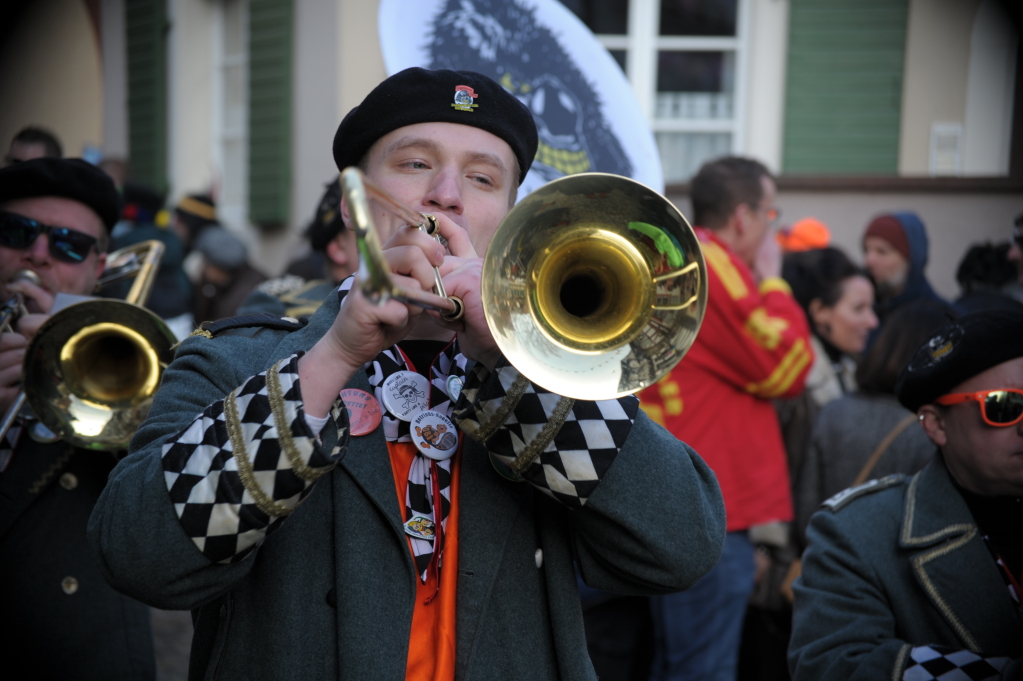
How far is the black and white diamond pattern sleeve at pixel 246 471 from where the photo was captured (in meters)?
1.52

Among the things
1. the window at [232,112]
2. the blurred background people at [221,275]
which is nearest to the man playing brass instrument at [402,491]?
the blurred background people at [221,275]

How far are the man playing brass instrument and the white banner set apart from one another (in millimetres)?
1178

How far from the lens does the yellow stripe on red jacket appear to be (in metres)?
4.03

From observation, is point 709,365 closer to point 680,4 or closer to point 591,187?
point 591,187

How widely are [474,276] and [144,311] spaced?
137 cm

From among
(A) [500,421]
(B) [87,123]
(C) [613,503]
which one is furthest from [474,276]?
(B) [87,123]

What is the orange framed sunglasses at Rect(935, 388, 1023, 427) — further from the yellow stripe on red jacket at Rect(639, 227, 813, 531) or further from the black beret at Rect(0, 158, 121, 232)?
the black beret at Rect(0, 158, 121, 232)

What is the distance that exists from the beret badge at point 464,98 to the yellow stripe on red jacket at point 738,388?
2.28 m

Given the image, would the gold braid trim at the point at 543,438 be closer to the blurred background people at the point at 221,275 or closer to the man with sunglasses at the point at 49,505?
the man with sunglasses at the point at 49,505

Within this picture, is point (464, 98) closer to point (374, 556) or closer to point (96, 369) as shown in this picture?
point (374, 556)

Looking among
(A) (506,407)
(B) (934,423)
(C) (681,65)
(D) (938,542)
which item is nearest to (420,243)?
(A) (506,407)

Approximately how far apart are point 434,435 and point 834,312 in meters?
3.88

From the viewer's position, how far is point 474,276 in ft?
5.25

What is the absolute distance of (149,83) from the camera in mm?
10078
